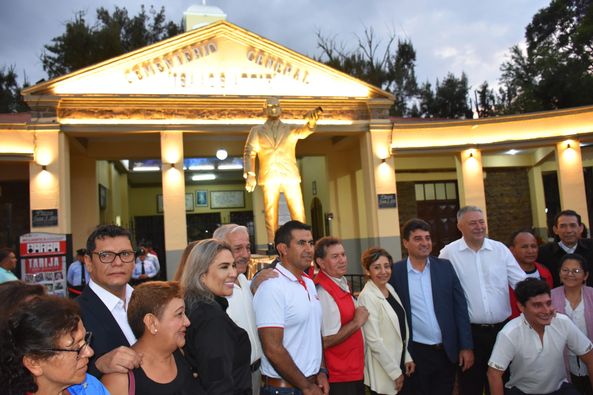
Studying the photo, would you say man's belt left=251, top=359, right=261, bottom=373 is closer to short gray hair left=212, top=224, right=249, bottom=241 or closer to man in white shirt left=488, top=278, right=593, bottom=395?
short gray hair left=212, top=224, right=249, bottom=241

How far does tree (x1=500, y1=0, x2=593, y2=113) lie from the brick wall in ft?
31.8

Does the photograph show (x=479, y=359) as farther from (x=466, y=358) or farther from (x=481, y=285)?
(x=481, y=285)

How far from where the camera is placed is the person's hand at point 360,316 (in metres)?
3.31

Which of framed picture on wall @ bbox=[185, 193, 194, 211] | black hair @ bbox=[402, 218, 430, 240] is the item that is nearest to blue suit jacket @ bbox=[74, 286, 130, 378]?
black hair @ bbox=[402, 218, 430, 240]

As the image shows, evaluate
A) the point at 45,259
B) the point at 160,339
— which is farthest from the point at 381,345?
the point at 45,259

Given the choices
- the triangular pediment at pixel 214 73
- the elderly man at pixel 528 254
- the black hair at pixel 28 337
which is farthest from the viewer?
the triangular pediment at pixel 214 73

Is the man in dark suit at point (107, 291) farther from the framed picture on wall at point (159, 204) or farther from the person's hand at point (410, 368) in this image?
the framed picture on wall at point (159, 204)

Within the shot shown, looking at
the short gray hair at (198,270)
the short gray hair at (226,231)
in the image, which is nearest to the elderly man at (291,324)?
the short gray hair at (226,231)

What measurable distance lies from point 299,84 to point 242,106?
1721 mm

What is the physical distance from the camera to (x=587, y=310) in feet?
12.4

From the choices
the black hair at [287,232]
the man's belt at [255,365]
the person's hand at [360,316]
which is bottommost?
the man's belt at [255,365]

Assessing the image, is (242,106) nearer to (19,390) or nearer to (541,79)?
(19,390)

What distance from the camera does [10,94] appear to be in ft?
94.0

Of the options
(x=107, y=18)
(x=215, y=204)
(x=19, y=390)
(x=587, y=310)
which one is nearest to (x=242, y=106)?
(x=215, y=204)
